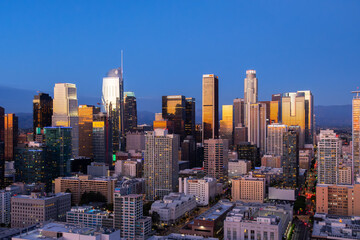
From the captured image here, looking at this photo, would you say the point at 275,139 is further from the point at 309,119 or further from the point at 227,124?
the point at 309,119

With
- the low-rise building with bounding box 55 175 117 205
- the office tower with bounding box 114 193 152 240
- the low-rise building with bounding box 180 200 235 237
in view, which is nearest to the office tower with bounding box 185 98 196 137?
the low-rise building with bounding box 55 175 117 205

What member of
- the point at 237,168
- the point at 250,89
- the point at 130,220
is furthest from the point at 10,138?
the point at 250,89

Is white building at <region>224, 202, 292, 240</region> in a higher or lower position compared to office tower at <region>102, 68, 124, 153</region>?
lower

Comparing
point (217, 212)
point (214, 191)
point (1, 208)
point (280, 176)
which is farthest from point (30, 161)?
point (280, 176)

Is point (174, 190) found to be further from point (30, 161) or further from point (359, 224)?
point (359, 224)

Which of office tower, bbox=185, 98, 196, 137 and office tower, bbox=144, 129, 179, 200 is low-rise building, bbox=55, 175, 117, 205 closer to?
office tower, bbox=144, 129, 179, 200

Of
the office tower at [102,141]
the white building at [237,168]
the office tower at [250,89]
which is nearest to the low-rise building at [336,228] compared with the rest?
the white building at [237,168]

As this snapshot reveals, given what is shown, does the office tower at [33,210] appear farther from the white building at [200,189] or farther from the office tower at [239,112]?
the office tower at [239,112]
